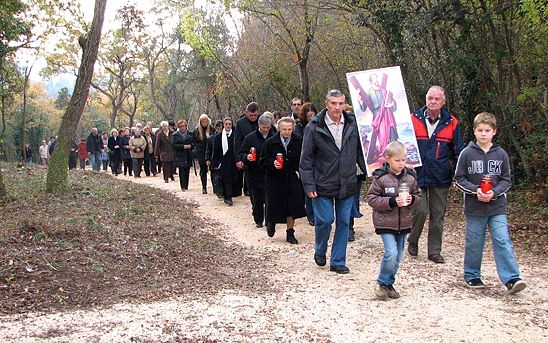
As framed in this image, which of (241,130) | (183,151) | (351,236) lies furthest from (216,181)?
(351,236)

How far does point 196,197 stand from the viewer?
1523 centimetres

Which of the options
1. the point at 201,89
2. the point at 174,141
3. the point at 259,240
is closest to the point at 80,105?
the point at 174,141

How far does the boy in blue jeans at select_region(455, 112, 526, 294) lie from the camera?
6327 millimetres

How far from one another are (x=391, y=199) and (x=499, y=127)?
7.94m

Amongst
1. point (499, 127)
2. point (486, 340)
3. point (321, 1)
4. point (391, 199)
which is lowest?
point (486, 340)

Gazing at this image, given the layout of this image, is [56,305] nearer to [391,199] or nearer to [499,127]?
[391,199]

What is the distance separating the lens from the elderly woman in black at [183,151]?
16.3 m

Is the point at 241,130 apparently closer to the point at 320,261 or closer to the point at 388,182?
the point at 320,261

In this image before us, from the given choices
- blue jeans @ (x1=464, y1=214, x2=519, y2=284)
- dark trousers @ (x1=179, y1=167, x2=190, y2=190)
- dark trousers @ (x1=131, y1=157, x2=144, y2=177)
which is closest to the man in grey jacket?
blue jeans @ (x1=464, y1=214, x2=519, y2=284)

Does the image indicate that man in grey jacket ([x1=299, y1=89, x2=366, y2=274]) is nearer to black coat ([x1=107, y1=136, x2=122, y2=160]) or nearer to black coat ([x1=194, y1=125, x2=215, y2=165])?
black coat ([x1=194, y1=125, x2=215, y2=165])

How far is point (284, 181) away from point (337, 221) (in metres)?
2.13

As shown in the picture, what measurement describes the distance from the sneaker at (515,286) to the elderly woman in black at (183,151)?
36.7 ft

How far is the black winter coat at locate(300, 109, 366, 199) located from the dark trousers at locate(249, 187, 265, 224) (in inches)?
126

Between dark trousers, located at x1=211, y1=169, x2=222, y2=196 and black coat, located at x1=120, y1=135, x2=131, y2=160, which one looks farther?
black coat, located at x1=120, y1=135, x2=131, y2=160
